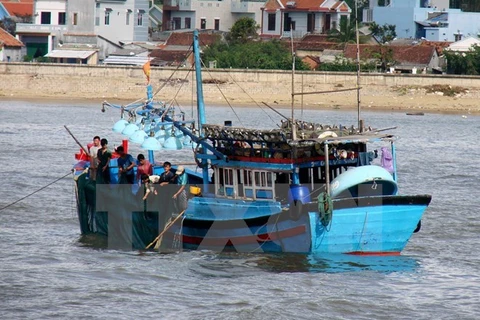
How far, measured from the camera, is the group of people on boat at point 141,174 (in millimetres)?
22734

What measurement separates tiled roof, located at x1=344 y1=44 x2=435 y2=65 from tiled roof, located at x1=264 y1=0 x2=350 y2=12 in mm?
11631

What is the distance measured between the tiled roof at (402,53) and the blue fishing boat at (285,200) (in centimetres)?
6292

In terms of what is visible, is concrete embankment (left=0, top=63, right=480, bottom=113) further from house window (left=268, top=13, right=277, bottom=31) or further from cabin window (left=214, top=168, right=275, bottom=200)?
cabin window (left=214, top=168, right=275, bottom=200)

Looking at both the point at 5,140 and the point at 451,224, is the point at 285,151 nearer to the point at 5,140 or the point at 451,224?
the point at 451,224

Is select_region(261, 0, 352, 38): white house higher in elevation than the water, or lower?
higher

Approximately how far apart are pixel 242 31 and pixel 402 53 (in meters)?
13.5

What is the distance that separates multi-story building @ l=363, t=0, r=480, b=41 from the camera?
102125 mm

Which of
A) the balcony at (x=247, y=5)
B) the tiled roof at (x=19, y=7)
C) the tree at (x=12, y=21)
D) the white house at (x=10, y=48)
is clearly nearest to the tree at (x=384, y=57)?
A: the balcony at (x=247, y=5)

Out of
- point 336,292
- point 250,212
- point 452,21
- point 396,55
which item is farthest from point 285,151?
point 452,21

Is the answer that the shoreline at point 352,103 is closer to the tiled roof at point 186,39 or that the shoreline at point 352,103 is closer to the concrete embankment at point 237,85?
the concrete embankment at point 237,85

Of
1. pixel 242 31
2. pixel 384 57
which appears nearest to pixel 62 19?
pixel 242 31

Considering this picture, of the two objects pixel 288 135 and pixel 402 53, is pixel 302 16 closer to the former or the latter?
pixel 402 53

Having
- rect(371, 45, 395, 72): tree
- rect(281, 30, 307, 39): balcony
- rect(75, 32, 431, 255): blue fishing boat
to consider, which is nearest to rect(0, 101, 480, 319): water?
rect(75, 32, 431, 255): blue fishing boat

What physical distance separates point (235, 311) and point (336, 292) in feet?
7.04
